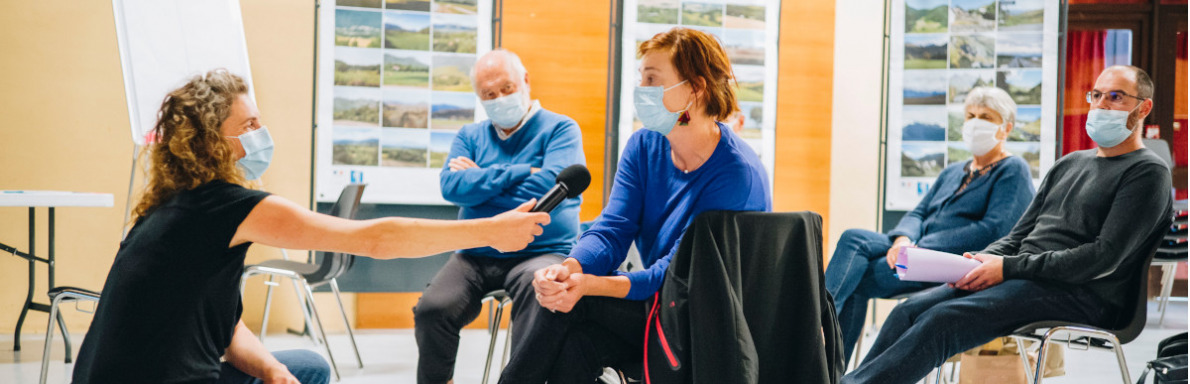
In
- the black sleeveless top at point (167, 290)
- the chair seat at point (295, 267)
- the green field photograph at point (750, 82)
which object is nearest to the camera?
the black sleeveless top at point (167, 290)

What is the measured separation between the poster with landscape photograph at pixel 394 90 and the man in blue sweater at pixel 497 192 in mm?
1172

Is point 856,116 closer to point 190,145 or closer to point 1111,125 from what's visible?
point 1111,125

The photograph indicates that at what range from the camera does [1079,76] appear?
23.7 feet

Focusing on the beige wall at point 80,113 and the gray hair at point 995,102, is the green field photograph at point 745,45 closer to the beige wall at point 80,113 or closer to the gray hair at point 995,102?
the gray hair at point 995,102

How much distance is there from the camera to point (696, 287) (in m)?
1.86

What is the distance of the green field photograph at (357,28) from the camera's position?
4.66m

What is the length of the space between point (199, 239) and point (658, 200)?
3.50 ft

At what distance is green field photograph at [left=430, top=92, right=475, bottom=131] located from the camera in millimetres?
4758

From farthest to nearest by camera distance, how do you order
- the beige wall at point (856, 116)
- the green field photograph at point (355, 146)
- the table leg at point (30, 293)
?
1. the beige wall at point (856, 116)
2. the green field photograph at point (355, 146)
3. the table leg at point (30, 293)

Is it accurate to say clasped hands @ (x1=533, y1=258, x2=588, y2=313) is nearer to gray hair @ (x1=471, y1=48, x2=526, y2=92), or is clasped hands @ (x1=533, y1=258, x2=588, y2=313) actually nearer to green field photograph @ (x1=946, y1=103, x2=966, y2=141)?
gray hair @ (x1=471, y1=48, x2=526, y2=92)

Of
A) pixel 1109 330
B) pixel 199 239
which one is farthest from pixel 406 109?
pixel 1109 330

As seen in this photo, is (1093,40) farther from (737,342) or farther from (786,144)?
(737,342)

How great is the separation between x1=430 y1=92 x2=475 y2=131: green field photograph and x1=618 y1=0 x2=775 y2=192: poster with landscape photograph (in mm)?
830

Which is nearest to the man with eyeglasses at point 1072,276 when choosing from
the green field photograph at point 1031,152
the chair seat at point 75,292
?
the green field photograph at point 1031,152
